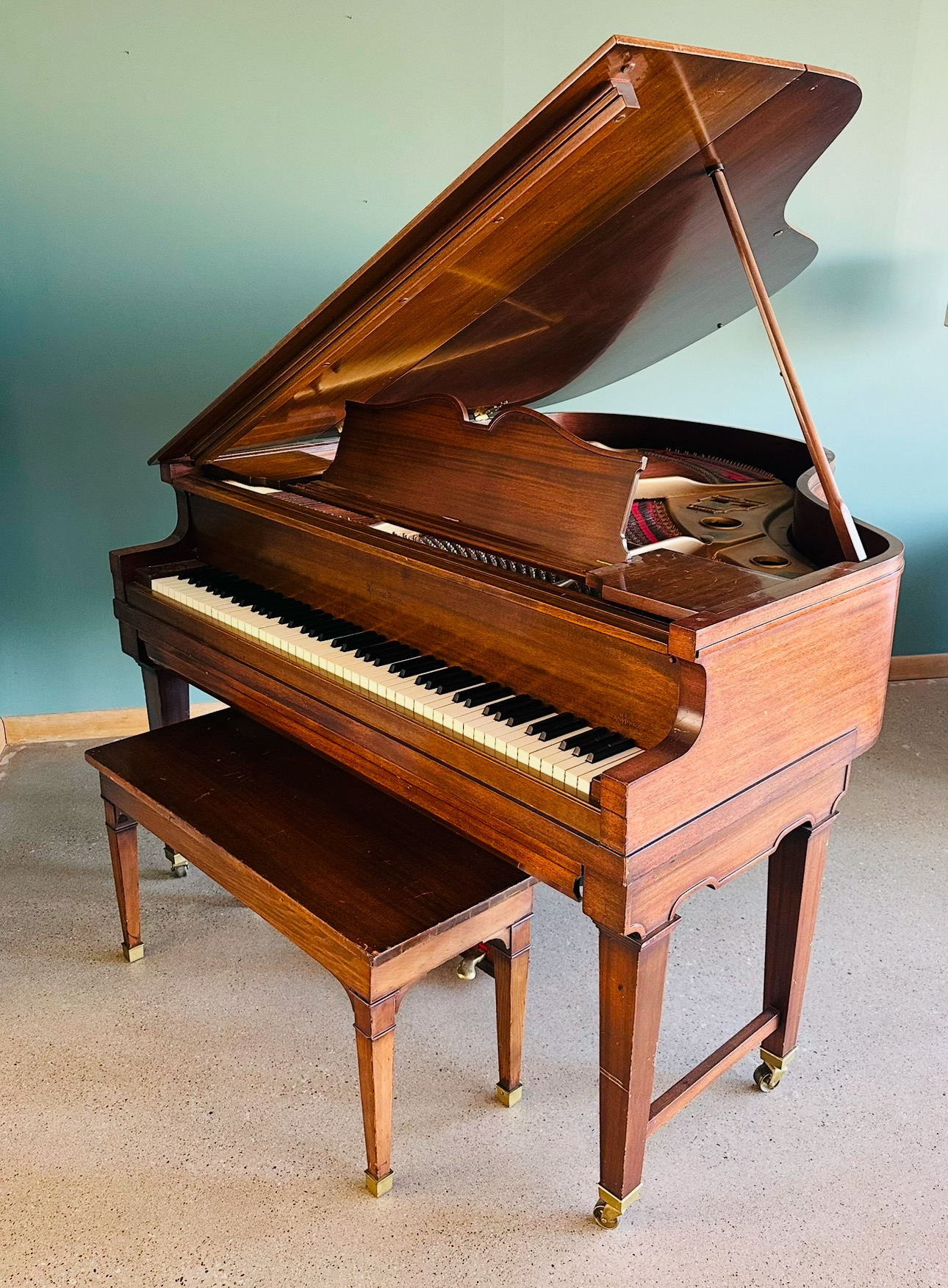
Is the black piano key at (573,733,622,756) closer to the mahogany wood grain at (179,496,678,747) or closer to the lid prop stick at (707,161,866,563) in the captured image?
the mahogany wood grain at (179,496,678,747)

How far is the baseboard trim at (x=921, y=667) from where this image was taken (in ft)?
13.9

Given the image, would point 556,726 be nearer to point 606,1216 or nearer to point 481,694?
point 481,694

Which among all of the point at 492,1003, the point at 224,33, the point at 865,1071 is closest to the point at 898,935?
the point at 865,1071

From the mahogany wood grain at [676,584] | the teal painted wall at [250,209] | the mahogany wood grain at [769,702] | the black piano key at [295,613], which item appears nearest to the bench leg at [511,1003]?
the mahogany wood grain at [769,702]

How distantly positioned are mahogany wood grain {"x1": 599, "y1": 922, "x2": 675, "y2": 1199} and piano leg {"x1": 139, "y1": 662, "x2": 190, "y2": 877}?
145 centimetres

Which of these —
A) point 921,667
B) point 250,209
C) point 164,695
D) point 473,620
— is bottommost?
point 921,667

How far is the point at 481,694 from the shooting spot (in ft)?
6.14

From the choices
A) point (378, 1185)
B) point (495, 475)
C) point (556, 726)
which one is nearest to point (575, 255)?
point (495, 475)

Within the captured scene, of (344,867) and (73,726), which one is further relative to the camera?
(73,726)

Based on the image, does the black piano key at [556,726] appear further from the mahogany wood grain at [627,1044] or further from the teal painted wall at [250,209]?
the teal painted wall at [250,209]

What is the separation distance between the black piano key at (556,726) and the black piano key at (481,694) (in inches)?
5.1

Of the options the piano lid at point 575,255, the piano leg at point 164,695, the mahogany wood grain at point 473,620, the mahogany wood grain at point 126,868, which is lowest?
the mahogany wood grain at point 126,868

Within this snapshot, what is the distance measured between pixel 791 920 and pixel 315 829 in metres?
0.95

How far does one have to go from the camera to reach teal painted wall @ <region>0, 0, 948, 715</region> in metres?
3.15
